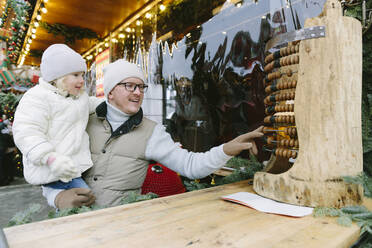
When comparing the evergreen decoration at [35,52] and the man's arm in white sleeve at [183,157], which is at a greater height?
the evergreen decoration at [35,52]

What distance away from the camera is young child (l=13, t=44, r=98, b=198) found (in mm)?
1221

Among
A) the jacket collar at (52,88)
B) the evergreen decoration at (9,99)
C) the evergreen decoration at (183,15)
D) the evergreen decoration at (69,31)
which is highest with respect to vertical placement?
the evergreen decoration at (69,31)

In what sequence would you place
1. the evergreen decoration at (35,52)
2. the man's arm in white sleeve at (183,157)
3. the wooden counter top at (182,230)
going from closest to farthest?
the wooden counter top at (182,230) → the man's arm in white sleeve at (183,157) → the evergreen decoration at (35,52)

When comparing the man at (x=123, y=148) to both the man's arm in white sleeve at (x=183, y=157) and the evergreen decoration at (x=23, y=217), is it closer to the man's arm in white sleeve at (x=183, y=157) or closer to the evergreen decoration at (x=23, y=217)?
the man's arm in white sleeve at (x=183, y=157)

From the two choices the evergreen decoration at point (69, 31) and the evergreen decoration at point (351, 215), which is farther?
the evergreen decoration at point (69, 31)

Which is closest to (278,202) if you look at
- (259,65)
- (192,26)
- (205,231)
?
(205,231)

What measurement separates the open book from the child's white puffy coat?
914 mm

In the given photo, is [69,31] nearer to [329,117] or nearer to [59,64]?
[59,64]

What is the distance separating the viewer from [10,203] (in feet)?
11.7

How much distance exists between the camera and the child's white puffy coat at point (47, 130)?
48.8 inches

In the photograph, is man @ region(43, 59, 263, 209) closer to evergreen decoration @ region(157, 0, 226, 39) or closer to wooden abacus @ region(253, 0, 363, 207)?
wooden abacus @ region(253, 0, 363, 207)

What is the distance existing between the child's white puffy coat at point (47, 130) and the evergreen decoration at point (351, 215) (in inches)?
47.6

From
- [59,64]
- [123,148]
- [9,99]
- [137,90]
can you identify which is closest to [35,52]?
[9,99]

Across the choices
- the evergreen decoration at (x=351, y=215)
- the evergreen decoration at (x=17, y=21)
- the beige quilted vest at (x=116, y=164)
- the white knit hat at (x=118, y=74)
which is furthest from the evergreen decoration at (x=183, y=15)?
the evergreen decoration at (x=351, y=215)
